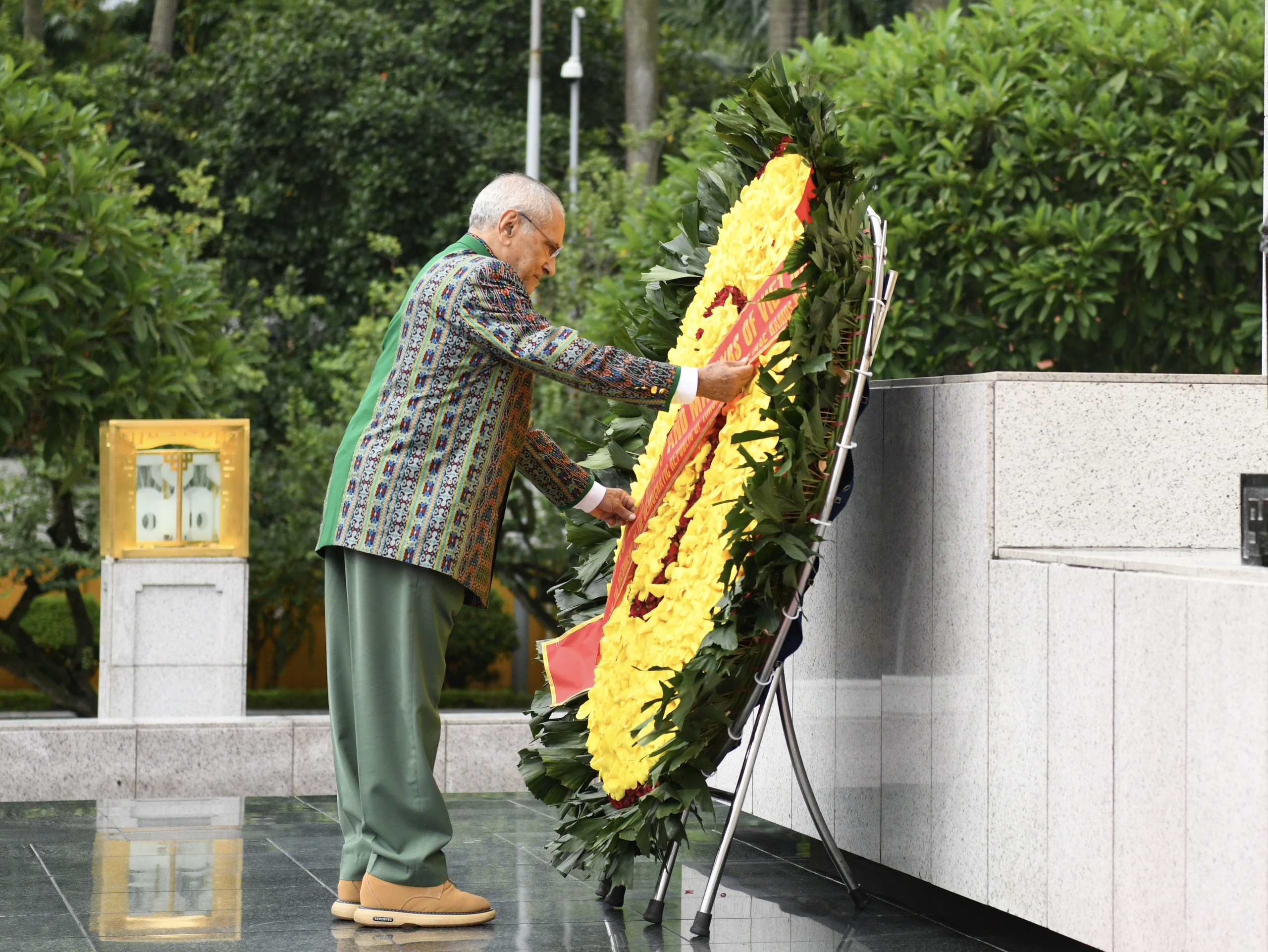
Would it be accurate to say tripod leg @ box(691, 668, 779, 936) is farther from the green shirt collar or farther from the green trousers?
the green shirt collar

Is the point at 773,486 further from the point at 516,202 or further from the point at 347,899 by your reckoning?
the point at 347,899

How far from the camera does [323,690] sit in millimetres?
14938

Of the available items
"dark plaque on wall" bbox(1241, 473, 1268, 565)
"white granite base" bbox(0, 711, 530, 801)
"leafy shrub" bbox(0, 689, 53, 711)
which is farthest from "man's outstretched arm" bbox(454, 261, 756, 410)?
"leafy shrub" bbox(0, 689, 53, 711)

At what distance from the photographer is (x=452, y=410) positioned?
186 inches

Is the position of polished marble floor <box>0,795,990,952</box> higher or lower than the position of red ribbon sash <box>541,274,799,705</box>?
lower

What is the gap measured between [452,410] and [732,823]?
1.37m

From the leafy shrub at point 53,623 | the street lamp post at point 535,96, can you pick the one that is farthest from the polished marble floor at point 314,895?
the street lamp post at point 535,96

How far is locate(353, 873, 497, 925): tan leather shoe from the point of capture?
4617mm

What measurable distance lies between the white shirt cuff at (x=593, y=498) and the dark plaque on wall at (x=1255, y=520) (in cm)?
191

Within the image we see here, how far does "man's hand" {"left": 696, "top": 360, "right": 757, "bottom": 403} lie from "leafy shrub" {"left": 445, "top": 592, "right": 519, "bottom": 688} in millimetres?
11140

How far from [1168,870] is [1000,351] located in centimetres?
618

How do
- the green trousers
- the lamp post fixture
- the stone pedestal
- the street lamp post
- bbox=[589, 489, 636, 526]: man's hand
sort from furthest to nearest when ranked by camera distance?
the lamp post fixture → the street lamp post → the stone pedestal → bbox=[589, 489, 636, 526]: man's hand → the green trousers

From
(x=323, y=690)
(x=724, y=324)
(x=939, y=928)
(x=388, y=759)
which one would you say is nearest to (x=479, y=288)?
(x=724, y=324)

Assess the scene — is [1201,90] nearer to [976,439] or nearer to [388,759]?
[976,439]
